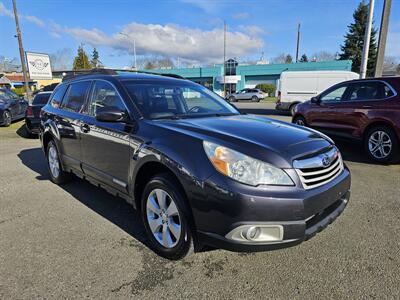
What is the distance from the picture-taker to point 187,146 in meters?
2.48

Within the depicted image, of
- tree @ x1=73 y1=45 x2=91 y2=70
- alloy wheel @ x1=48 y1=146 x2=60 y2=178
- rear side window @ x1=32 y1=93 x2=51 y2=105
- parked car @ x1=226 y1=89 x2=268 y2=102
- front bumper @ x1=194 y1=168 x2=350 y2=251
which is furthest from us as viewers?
tree @ x1=73 y1=45 x2=91 y2=70

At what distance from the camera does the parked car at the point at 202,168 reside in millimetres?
2227

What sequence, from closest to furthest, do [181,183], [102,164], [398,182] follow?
1. [181,183]
2. [102,164]
3. [398,182]

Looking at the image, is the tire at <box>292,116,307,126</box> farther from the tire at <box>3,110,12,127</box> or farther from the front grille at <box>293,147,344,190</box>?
the tire at <box>3,110,12,127</box>

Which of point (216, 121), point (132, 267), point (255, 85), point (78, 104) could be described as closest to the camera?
point (132, 267)

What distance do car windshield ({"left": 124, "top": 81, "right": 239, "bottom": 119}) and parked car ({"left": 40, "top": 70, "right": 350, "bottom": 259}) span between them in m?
0.02

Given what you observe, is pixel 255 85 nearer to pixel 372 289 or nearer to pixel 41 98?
pixel 41 98

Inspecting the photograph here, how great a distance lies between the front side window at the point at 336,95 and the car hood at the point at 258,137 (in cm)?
455

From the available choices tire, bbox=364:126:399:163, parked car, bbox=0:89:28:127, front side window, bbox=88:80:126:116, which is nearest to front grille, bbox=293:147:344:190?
front side window, bbox=88:80:126:116

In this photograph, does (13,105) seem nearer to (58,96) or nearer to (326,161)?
(58,96)

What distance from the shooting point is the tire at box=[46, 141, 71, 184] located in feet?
15.9

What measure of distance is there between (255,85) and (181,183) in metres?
56.5

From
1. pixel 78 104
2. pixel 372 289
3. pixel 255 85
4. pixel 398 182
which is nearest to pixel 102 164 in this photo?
pixel 78 104

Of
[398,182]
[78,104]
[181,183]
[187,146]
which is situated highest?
[78,104]
